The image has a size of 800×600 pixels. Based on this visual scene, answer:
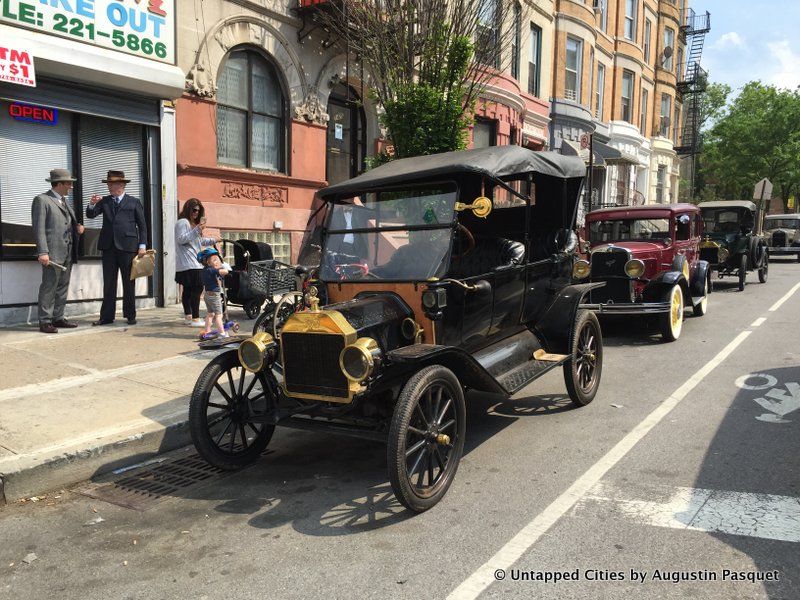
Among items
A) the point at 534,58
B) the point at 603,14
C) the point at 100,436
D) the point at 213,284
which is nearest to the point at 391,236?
the point at 100,436

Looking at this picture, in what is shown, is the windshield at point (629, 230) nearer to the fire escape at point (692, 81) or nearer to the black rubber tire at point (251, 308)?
the black rubber tire at point (251, 308)

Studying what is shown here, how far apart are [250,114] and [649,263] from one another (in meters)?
7.66

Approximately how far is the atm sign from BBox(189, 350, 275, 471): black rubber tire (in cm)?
617

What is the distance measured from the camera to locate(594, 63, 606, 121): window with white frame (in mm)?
26344

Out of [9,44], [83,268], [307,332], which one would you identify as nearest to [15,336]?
[83,268]

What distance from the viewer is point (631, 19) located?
94.3 ft

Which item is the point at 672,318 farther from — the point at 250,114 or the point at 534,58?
the point at 534,58

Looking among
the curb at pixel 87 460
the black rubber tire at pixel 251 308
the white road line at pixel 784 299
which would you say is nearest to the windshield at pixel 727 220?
the white road line at pixel 784 299

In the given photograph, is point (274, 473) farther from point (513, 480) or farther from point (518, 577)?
point (518, 577)

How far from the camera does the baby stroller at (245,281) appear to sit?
9328mm

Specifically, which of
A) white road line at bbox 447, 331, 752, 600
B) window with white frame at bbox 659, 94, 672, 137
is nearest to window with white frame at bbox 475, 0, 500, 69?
white road line at bbox 447, 331, 752, 600

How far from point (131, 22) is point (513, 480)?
29.2 ft

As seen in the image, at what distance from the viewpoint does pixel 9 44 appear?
7879mm

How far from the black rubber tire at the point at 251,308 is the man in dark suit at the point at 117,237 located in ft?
5.27
